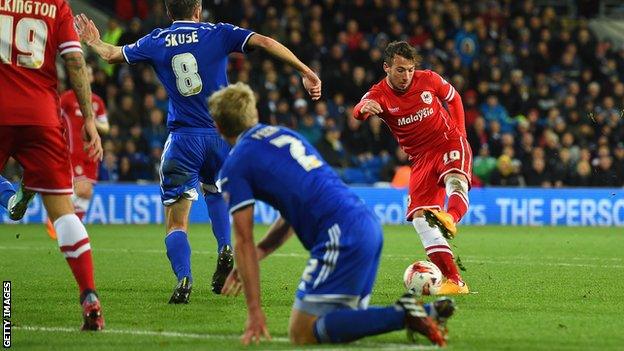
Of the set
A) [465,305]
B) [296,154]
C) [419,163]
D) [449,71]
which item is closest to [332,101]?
[449,71]

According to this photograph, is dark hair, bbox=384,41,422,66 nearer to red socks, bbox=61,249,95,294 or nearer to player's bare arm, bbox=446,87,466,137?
player's bare arm, bbox=446,87,466,137

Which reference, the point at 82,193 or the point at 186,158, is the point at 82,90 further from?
the point at 82,193

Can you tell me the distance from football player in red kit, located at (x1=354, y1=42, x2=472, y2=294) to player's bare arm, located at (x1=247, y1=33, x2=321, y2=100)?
112cm

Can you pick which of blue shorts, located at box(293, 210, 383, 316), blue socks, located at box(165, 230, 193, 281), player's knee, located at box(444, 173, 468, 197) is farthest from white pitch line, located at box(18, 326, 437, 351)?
player's knee, located at box(444, 173, 468, 197)

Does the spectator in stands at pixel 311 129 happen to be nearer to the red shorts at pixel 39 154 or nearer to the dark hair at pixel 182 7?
the dark hair at pixel 182 7

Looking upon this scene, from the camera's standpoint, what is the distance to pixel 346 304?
6.50 m

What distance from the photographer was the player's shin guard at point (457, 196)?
9795 mm

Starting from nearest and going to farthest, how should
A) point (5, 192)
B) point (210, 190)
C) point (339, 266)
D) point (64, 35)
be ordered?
point (339, 266), point (64, 35), point (210, 190), point (5, 192)

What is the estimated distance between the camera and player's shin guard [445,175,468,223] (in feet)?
32.1

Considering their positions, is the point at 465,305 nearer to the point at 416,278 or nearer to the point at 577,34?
the point at 416,278

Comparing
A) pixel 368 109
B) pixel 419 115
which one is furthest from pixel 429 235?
pixel 368 109

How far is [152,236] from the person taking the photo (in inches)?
682

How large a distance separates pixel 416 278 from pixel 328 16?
16.5 meters

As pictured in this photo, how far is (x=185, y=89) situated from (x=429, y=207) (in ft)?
7.88
